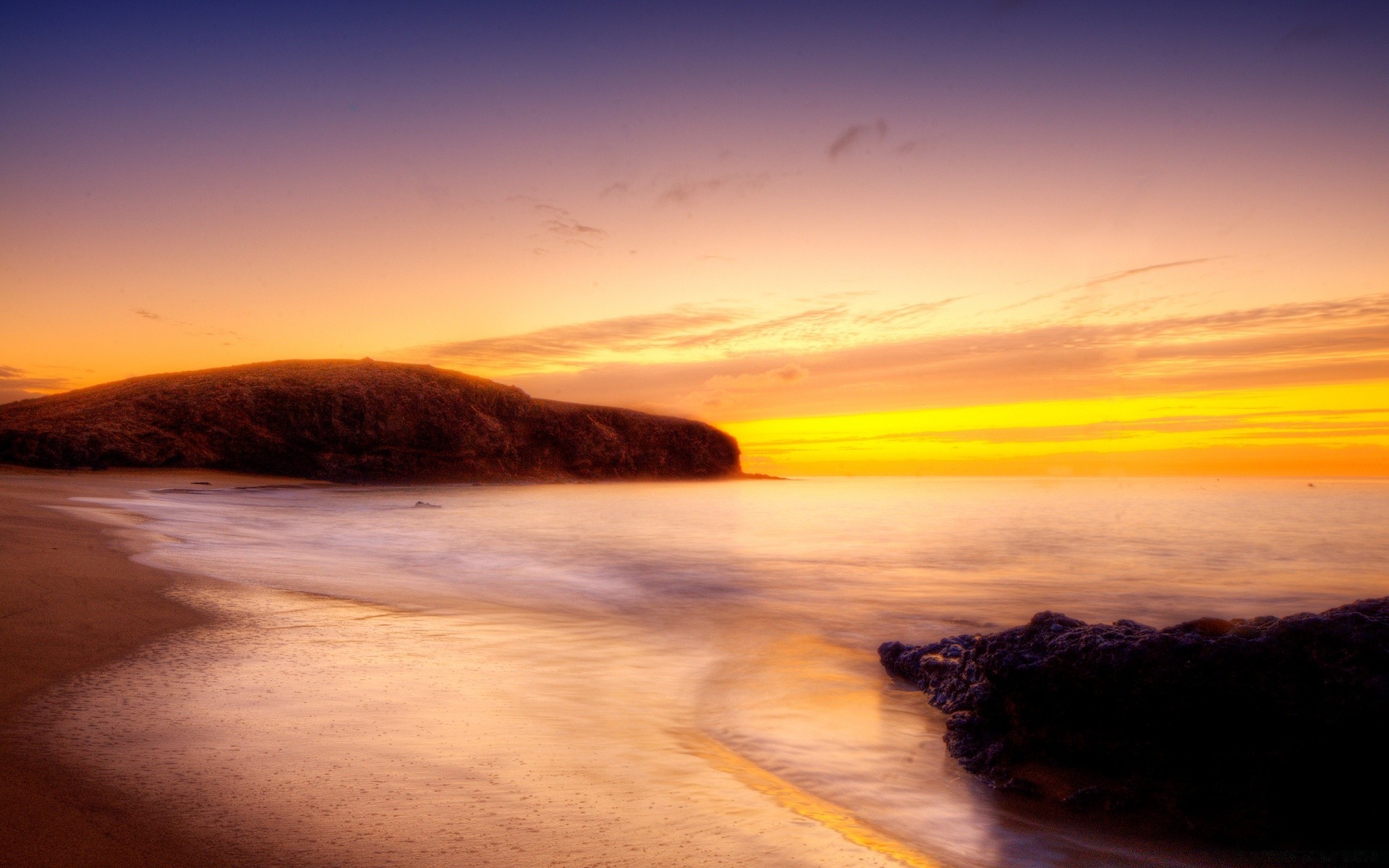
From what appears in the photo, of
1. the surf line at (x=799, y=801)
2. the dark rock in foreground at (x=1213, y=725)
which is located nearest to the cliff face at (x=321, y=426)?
the surf line at (x=799, y=801)

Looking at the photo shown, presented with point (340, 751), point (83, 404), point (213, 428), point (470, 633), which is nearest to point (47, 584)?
point (470, 633)

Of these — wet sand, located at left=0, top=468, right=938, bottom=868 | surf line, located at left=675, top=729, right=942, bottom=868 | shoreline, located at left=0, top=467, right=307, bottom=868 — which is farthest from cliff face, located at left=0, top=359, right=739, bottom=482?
surf line, located at left=675, top=729, right=942, bottom=868

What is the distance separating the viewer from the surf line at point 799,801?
303 centimetres

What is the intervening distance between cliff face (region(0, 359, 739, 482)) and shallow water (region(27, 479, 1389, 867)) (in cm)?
3980

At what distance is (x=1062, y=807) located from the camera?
3.44 meters

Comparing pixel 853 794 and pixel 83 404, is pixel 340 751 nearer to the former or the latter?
pixel 853 794

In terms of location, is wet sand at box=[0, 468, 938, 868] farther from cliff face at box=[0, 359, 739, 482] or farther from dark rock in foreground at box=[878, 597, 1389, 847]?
cliff face at box=[0, 359, 739, 482]

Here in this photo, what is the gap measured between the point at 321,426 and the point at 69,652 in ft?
177

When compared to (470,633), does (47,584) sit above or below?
above

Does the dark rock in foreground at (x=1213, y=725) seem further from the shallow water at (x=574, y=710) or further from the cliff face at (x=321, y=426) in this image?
the cliff face at (x=321, y=426)

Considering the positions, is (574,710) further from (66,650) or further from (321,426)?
(321,426)

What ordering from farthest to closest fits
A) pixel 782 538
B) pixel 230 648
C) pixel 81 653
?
pixel 782 538, pixel 230 648, pixel 81 653

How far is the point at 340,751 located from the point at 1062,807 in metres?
3.44

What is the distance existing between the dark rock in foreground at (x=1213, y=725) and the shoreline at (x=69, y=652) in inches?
145
